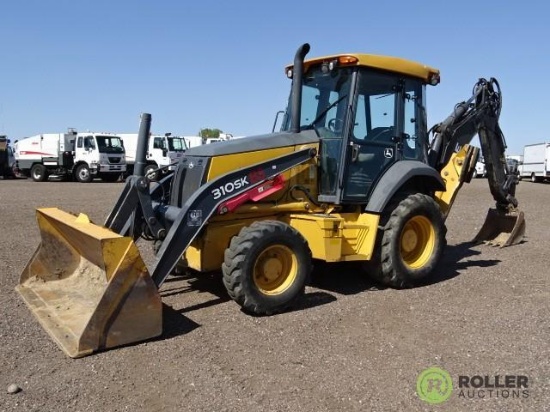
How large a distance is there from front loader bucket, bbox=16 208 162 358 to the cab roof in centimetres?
304

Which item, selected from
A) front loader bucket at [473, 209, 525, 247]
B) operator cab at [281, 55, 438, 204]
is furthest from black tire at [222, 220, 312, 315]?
front loader bucket at [473, 209, 525, 247]

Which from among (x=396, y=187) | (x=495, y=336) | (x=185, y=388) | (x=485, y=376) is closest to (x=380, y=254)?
(x=396, y=187)

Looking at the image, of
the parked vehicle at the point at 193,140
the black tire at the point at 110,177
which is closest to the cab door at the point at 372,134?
the black tire at the point at 110,177

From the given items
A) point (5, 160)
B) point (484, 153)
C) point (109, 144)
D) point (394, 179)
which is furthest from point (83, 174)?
point (394, 179)

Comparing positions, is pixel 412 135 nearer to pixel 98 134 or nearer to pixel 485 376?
pixel 485 376

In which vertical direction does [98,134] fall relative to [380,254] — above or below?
above

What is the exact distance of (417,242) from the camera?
6602mm

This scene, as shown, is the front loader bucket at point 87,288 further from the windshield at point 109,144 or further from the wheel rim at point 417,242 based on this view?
the windshield at point 109,144

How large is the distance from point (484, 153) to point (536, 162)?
87.7 ft

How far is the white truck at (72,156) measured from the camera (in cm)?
2616

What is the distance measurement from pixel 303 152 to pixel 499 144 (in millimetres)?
4413

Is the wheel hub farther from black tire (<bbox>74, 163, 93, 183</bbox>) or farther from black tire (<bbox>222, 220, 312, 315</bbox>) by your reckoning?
black tire (<bbox>74, 163, 93, 183</bbox>)

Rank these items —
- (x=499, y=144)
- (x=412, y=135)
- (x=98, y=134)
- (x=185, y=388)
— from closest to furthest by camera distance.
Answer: (x=185, y=388) < (x=412, y=135) < (x=499, y=144) < (x=98, y=134)

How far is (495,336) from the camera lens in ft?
15.5
